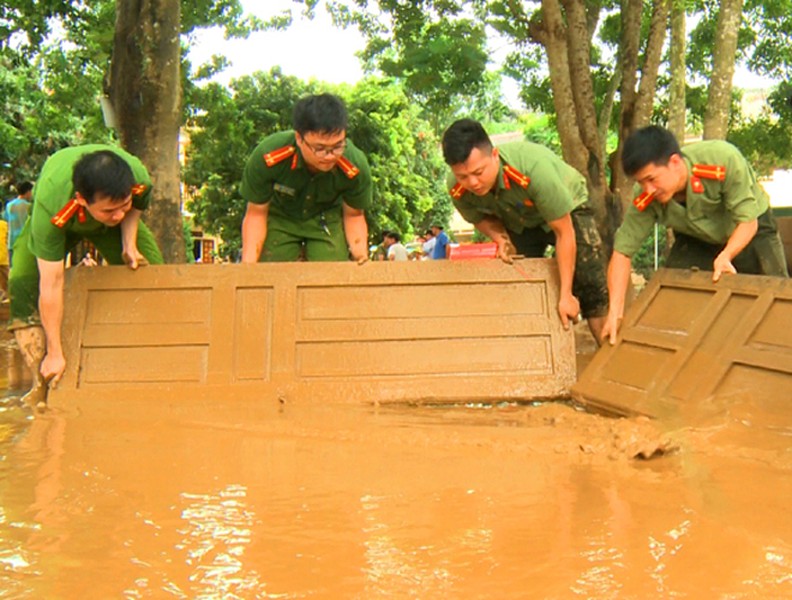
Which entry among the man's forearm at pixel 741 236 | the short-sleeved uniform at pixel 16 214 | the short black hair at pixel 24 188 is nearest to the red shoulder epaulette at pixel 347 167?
the man's forearm at pixel 741 236

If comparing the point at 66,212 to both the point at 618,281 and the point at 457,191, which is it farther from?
the point at 618,281

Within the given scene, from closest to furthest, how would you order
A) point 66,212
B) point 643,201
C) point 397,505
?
point 397,505 → point 66,212 → point 643,201

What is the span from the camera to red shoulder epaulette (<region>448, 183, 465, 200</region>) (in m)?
5.25

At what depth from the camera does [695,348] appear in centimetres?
434

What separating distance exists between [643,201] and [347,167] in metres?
1.55

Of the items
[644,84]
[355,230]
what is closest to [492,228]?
[355,230]

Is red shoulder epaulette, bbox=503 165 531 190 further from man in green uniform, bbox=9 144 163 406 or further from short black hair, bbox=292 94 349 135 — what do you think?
man in green uniform, bbox=9 144 163 406

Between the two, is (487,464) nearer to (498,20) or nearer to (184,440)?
(184,440)

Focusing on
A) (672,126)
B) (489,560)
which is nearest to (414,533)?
(489,560)

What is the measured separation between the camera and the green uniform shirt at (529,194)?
495 cm

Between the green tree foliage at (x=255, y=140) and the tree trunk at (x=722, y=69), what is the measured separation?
9192mm

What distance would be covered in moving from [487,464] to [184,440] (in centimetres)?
128

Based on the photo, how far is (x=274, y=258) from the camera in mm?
5594

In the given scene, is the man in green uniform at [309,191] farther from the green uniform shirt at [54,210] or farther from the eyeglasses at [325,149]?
the green uniform shirt at [54,210]
